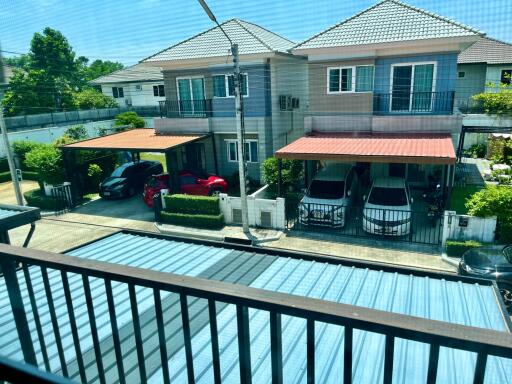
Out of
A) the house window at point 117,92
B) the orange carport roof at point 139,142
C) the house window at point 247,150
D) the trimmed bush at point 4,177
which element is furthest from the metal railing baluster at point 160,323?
the house window at point 117,92

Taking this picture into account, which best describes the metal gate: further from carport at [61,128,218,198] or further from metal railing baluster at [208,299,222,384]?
metal railing baluster at [208,299,222,384]

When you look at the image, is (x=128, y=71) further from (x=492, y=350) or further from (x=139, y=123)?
(x=492, y=350)

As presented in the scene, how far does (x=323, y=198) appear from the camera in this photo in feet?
31.7

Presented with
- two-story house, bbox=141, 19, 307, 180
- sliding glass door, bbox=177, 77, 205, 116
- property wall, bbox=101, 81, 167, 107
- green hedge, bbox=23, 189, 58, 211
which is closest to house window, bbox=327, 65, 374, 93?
two-story house, bbox=141, 19, 307, 180

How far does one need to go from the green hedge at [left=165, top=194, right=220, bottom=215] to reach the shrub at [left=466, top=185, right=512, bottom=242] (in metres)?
6.13

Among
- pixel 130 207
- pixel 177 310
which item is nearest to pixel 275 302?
pixel 177 310

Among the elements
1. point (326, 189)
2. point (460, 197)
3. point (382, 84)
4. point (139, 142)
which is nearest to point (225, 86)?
point (139, 142)

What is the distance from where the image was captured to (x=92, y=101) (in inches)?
1107

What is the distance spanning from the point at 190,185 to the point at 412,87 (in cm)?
724

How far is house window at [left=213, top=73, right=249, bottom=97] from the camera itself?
42.3ft

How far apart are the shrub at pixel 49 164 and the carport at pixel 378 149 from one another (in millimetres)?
7749

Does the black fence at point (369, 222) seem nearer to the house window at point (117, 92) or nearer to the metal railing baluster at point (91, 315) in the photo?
the metal railing baluster at point (91, 315)

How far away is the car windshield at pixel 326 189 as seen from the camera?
31.8 feet

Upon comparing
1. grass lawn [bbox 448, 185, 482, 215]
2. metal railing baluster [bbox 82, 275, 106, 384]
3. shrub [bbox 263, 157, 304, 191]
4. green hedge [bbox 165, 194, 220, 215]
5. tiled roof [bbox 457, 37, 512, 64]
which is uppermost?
tiled roof [bbox 457, 37, 512, 64]
